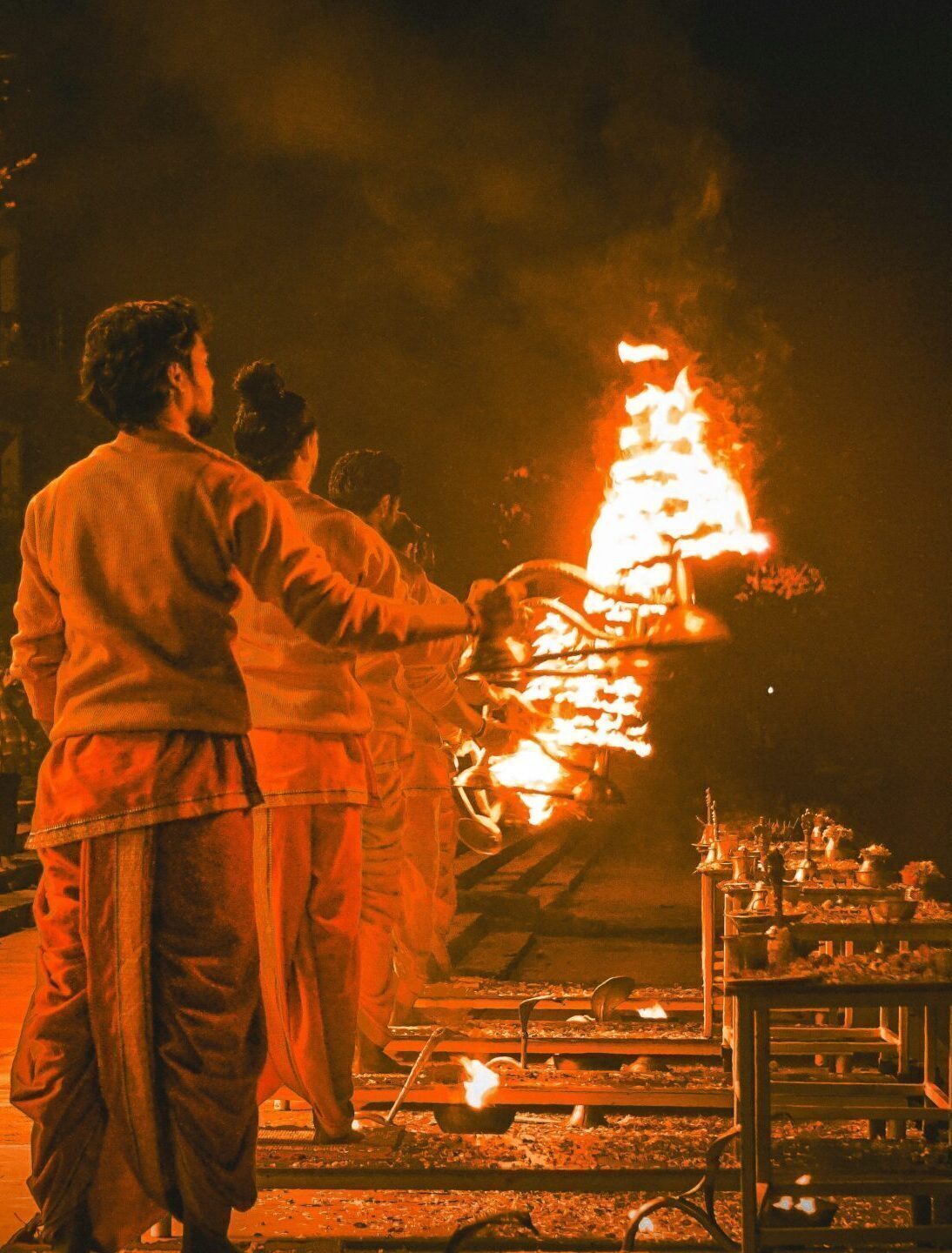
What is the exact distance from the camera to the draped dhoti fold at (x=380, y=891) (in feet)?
19.3

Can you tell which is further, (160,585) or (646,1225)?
(646,1225)

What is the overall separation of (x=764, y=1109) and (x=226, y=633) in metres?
1.81

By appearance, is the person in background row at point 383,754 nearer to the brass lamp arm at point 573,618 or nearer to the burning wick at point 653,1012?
the brass lamp arm at point 573,618

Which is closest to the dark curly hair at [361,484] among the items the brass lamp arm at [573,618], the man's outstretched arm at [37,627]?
the brass lamp arm at [573,618]

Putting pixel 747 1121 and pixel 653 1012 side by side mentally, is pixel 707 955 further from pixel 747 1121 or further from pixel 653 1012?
pixel 747 1121

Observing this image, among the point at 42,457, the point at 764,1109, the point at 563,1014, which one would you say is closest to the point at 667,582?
the point at 764,1109

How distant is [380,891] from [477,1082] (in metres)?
0.80

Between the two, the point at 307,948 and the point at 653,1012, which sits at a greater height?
the point at 307,948

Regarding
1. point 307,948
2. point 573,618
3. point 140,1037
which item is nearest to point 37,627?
point 140,1037

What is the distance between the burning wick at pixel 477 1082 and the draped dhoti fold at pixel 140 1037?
87.2 inches

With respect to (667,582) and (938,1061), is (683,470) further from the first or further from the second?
(938,1061)

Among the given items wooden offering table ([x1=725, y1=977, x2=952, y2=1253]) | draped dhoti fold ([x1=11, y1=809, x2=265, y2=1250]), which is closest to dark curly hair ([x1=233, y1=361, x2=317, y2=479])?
draped dhoti fold ([x1=11, y1=809, x2=265, y2=1250])

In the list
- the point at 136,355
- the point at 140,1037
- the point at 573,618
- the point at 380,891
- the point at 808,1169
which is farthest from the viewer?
the point at 380,891

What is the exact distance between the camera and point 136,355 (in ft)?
12.1
